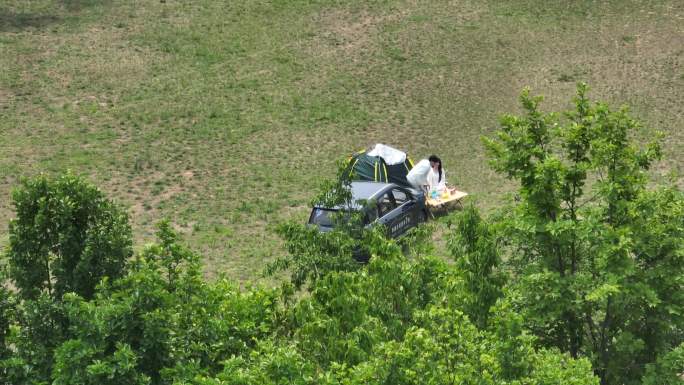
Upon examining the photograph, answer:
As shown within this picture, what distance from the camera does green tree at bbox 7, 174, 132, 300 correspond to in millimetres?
10812

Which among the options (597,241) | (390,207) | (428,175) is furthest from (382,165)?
(597,241)

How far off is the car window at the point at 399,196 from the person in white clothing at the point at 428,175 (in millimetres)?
2101

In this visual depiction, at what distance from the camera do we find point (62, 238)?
10.8 m

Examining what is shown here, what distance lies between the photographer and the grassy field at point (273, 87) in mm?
25688

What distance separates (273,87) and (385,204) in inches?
445

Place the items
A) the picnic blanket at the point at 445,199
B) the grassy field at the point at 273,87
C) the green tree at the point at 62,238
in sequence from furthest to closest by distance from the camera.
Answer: the grassy field at the point at 273,87, the picnic blanket at the point at 445,199, the green tree at the point at 62,238

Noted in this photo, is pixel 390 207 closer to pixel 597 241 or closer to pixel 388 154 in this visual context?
pixel 388 154

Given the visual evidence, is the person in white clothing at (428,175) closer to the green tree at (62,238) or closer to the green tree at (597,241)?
the green tree at (597,241)

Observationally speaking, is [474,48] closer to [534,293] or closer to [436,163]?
[436,163]

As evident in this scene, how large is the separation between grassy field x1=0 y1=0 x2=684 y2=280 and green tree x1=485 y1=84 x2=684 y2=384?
32.5ft

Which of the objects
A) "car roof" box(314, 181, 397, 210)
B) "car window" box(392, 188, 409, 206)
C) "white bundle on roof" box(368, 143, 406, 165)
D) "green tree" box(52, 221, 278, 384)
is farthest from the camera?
"white bundle on roof" box(368, 143, 406, 165)

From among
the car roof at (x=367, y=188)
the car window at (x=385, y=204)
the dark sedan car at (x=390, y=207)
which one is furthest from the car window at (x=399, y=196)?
the car roof at (x=367, y=188)

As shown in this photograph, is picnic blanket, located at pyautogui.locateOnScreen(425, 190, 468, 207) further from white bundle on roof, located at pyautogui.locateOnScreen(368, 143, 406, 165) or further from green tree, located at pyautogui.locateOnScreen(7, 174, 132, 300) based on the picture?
green tree, located at pyautogui.locateOnScreen(7, 174, 132, 300)

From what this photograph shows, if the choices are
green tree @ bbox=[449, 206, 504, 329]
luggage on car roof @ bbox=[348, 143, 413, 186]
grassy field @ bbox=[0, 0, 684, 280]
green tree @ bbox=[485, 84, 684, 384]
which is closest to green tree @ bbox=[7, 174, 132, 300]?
green tree @ bbox=[449, 206, 504, 329]
